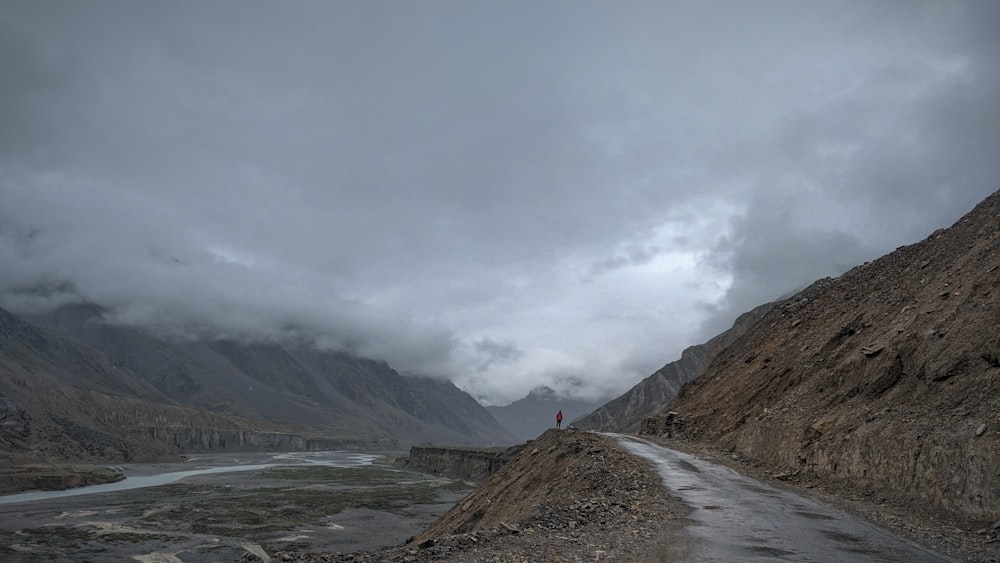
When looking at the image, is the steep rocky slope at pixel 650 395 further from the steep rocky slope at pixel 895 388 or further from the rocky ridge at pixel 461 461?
the steep rocky slope at pixel 895 388

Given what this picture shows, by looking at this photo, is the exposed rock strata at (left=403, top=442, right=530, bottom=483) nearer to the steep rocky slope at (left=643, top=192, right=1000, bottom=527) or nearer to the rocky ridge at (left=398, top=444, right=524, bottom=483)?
the rocky ridge at (left=398, top=444, right=524, bottom=483)

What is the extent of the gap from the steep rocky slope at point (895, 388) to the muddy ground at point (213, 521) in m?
30.9

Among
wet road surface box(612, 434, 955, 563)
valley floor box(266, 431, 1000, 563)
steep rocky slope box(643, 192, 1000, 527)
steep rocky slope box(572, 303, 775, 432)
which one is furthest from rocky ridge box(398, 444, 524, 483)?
wet road surface box(612, 434, 955, 563)

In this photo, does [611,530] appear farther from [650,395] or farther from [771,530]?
[650,395]

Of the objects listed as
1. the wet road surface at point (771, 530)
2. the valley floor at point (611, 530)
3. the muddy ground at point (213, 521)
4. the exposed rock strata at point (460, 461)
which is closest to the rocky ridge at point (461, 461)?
the exposed rock strata at point (460, 461)

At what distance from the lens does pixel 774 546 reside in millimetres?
12680

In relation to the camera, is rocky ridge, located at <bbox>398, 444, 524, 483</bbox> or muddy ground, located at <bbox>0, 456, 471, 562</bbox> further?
rocky ridge, located at <bbox>398, 444, 524, 483</bbox>

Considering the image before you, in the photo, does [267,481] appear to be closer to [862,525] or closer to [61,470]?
[61,470]

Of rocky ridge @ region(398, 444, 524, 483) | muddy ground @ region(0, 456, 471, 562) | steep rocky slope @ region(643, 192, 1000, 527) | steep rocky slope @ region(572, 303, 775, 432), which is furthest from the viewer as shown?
steep rocky slope @ region(572, 303, 775, 432)

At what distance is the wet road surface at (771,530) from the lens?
11875mm

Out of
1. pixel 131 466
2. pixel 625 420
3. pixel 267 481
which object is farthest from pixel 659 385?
pixel 131 466

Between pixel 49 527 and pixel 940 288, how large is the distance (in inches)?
3112

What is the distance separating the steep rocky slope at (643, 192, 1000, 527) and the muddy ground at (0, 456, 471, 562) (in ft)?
101

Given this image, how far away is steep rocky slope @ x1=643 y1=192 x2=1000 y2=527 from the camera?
1563cm
